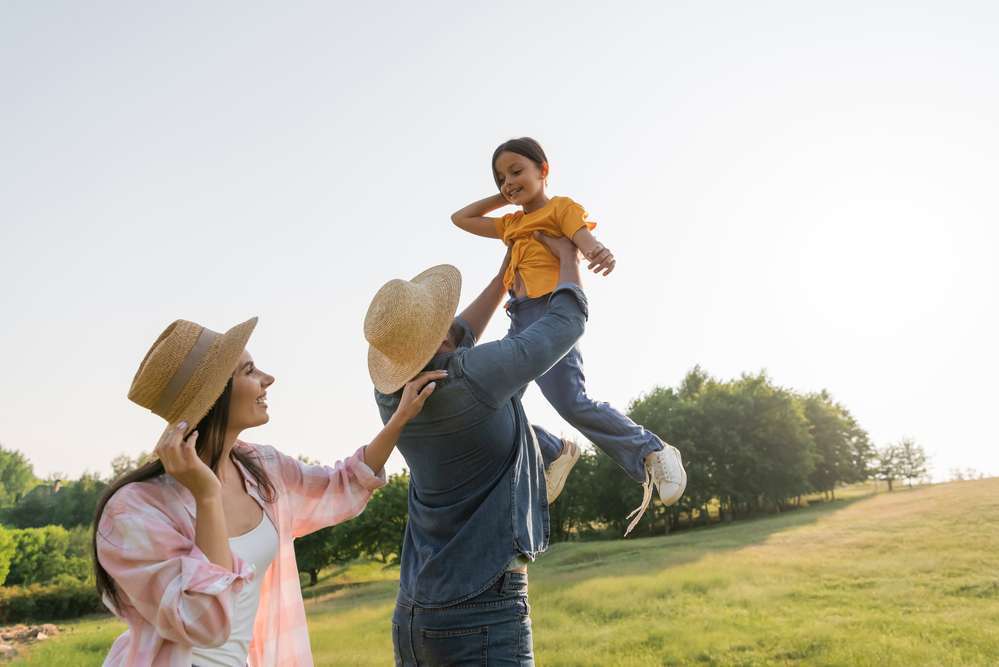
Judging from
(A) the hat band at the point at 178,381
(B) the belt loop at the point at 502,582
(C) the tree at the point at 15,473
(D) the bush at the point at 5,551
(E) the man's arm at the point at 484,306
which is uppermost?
(C) the tree at the point at 15,473

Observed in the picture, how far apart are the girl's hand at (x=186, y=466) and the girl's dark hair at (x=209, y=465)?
0.96 ft

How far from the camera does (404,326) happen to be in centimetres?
325

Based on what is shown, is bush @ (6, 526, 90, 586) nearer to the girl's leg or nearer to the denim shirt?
the girl's leg

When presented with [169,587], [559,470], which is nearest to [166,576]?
[169,587]

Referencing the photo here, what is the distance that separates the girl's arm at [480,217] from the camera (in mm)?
4758

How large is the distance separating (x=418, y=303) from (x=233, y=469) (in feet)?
3.58

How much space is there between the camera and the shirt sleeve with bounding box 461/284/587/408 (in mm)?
3098

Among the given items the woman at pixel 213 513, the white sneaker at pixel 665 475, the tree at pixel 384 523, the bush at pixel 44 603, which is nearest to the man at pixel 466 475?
the woman at pixel 213 513

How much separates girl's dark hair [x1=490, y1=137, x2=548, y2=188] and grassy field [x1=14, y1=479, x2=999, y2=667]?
33.8 feet

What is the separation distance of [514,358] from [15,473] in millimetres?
106410

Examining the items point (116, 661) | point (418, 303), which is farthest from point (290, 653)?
point (418, 303)

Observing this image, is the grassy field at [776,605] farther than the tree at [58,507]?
No

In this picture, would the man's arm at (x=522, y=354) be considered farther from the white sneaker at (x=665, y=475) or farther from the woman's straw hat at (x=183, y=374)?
the white sneaker at (x=665, y=475)

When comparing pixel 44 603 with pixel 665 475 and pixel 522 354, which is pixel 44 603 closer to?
pixel 665 475
